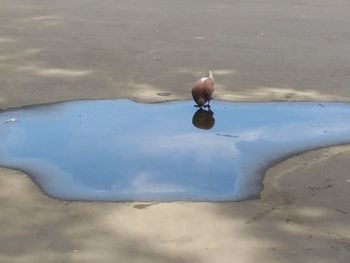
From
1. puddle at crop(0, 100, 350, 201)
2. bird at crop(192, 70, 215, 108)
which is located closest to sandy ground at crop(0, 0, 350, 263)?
puddle at crop(0, 100, 350, 201)

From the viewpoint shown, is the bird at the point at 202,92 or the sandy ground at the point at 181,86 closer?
the sandy ground at the point at 181,86

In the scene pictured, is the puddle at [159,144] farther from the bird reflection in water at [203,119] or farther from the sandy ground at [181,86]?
the sandy ground at [181,86]

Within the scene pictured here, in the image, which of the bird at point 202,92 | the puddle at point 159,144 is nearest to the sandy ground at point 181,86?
the puddle at point 159,144

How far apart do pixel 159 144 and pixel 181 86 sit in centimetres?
171

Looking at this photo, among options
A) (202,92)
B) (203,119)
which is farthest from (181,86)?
(203,119)

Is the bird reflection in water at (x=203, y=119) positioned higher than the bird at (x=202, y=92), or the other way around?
the bird at (x=202, y=92)

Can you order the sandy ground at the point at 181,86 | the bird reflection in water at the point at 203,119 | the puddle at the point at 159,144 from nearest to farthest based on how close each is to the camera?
the sandy ground at the point at 181,86 < the puddle at the point at 159,144 < the bird reflection in water at the point at 203,119

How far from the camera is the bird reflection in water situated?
19.4 feet

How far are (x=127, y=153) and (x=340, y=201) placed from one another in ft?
5.19

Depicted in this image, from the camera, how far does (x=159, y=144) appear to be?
5.46 meters

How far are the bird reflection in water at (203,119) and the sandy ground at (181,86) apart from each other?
1.74 feet

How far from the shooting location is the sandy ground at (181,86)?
3920 millimetres

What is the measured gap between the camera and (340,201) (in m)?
4.49

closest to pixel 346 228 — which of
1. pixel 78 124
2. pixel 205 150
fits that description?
pixel 205 150
